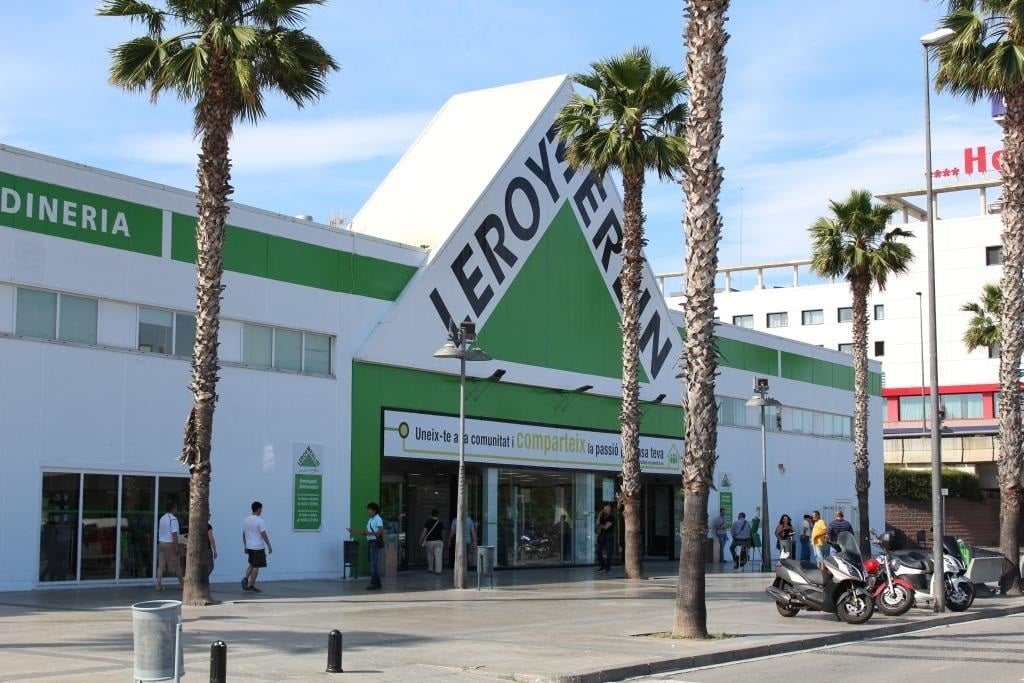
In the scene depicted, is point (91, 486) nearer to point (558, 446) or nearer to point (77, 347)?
point (77, 347)

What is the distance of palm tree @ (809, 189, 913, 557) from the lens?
1556 inches

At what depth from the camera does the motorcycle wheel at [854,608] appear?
18.9 m

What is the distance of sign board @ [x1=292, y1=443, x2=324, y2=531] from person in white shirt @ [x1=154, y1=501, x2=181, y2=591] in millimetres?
4095

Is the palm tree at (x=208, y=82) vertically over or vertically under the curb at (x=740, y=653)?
over

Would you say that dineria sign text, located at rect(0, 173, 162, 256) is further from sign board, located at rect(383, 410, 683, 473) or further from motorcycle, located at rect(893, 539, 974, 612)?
motorcycle, located at rect(893, 539, 974, 612)

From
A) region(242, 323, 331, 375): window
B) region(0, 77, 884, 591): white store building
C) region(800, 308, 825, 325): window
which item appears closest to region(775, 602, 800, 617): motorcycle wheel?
region(0, 77, 884, 591): white store building

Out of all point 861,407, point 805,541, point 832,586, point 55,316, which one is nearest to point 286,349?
point 55,316

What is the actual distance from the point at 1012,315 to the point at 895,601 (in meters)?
9.36

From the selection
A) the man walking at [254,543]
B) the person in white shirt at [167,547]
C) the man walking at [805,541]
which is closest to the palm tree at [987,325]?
the man walking at [805,541]

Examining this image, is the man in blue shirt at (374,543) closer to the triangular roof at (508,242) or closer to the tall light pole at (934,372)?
the triangular roof at (508,242)

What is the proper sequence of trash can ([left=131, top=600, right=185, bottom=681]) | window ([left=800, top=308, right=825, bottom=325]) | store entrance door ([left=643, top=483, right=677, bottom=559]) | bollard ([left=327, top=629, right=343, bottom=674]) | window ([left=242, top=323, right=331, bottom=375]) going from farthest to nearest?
1. window ([left=800, top=308, right=825, bottom=325])
2. store entrance door ([left=643, top=483, right=677, bottom=559])
3. window ([left=242, top=323, right=331, bottom=375])
4. bollard ([left=327, top=629, right=343, bottom=674])
5. trash can ([left=131, top=600, right=185, bottom=681])

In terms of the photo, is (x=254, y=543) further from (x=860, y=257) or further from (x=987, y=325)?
(x=987, y=325)

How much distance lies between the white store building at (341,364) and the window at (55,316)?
4cm

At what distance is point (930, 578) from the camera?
22016 mm
